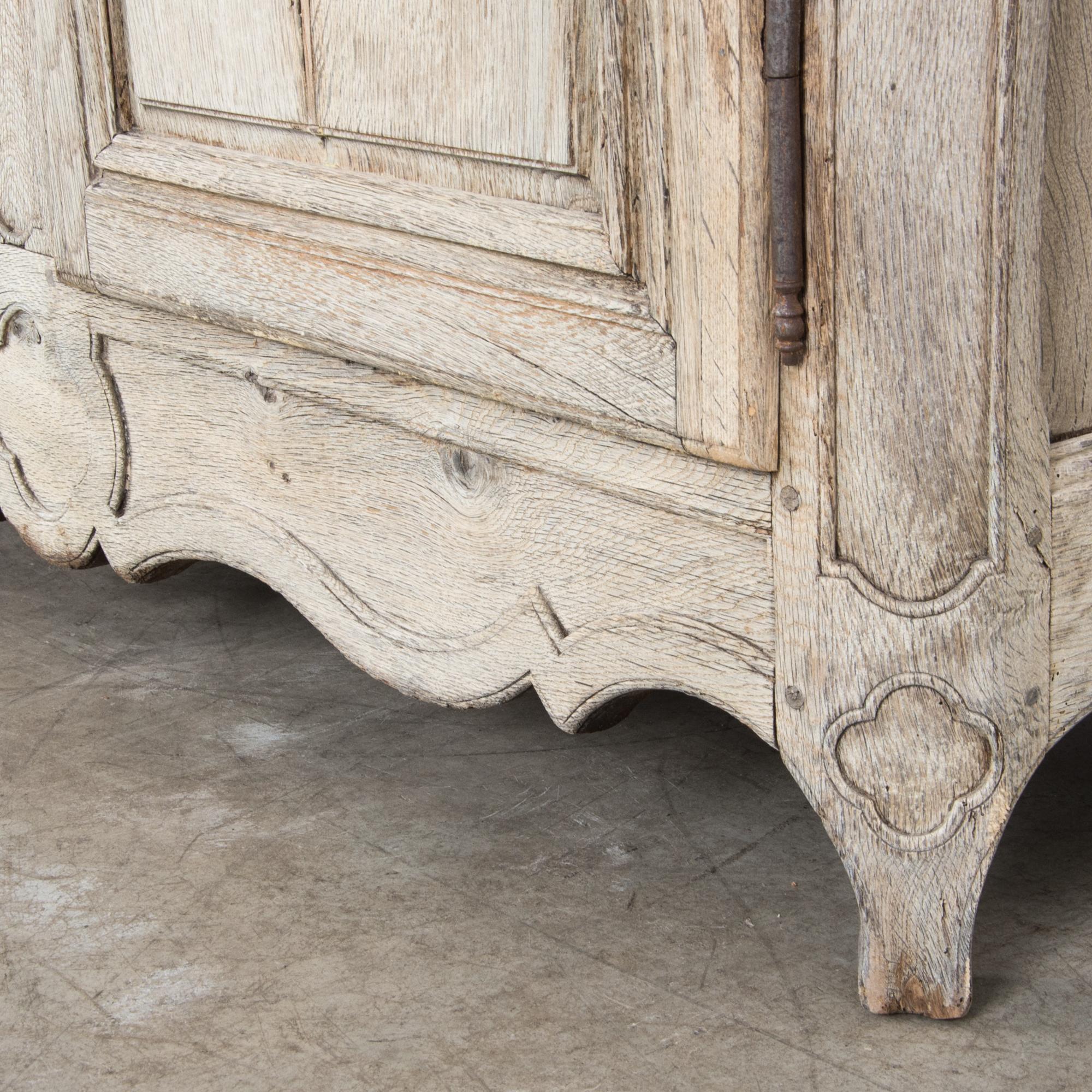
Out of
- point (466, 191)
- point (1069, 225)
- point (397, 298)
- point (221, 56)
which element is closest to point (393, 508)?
point (397, 298)

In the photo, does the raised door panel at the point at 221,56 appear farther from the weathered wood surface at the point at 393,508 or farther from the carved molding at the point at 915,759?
the carved molding at the point at 915,759

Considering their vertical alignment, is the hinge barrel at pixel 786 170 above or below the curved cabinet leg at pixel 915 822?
above

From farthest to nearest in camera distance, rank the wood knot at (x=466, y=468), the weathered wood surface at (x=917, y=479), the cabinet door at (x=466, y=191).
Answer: the wood knot at (x=466, y=468) < the cabinet door at (x=466, y=191) < the weathered wood surface at (x=917, y=479)

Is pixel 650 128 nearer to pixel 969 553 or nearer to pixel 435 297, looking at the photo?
pixel 435 297

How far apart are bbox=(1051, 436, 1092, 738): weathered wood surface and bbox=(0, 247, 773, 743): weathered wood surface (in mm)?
219

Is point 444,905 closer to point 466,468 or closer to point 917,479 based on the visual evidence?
point 466,468

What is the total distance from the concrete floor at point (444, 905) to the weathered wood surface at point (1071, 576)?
0.27 meters

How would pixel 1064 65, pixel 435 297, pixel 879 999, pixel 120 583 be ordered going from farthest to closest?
1. pixel 120 583
2. pixel 435 297
3. pixel 879 999
4. pixel 1064 65

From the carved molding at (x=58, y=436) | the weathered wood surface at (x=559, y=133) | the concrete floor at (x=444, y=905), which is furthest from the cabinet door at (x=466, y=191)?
the concrete floor at (x=444, y=905)

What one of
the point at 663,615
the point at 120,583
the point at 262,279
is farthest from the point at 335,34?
the point at 120,583

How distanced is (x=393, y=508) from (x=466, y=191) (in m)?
0.33

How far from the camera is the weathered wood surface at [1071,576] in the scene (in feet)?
4.17

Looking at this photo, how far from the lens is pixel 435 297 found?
1489mm

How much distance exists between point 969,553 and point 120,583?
1437mm
